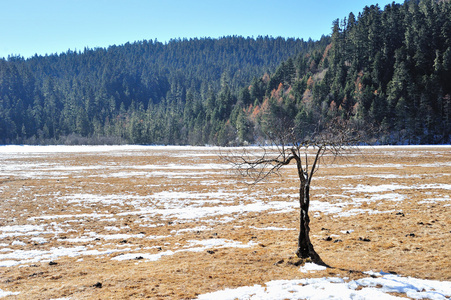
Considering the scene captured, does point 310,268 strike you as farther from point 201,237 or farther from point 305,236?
point 201,237

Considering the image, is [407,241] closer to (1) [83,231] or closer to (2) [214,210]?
(2) [214,210]

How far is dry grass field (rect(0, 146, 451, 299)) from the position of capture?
7988 millimetres

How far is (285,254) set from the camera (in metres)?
9.68

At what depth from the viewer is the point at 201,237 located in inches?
481

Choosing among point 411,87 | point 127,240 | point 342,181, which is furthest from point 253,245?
point 411,87

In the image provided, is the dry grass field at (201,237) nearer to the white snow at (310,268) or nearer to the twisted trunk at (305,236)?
the white snow at (310,268)

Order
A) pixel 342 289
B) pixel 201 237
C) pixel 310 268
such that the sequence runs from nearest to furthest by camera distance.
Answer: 1. pixel 342 289
2. pixel 310 268
3. pixel 201 237

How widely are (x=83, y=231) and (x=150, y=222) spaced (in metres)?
2.79

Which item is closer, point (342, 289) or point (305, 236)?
point (342, 289)

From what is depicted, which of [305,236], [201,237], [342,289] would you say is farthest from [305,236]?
[201,237]

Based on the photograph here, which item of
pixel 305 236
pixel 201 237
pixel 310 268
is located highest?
pixel 305 236

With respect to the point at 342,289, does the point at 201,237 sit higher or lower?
lower

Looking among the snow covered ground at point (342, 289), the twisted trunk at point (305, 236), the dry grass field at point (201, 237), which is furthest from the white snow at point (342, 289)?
the twisted trunk at point (305, 236)

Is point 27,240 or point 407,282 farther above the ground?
point 407,282
